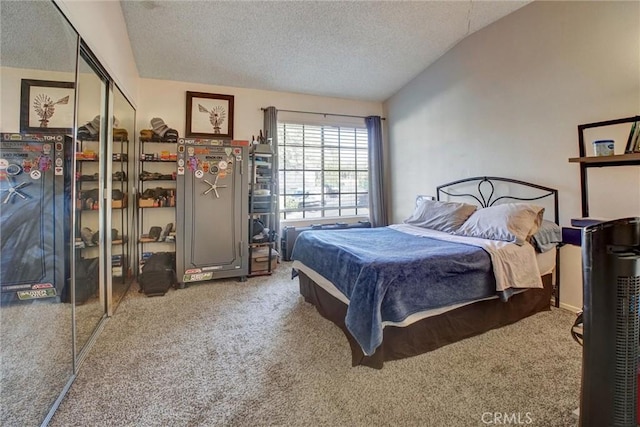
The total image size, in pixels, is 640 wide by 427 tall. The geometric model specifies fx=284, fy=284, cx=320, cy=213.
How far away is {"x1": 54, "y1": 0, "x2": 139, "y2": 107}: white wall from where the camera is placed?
1.82m

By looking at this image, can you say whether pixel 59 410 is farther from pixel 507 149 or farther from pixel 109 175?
pixel 507 149

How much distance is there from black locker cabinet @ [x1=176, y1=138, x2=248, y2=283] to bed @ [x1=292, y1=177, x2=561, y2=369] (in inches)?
39.8

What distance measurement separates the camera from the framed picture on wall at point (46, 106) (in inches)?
59.7

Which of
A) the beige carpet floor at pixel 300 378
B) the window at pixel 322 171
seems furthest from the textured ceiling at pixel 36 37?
the window at pixel 322 171

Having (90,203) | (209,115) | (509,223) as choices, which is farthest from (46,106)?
(509,223)

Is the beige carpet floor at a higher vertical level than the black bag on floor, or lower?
lower

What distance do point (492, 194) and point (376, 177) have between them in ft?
6.64

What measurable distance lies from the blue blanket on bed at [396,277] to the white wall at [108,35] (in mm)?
2277

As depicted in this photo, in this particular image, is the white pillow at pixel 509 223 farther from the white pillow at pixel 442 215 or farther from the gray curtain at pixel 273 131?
the gray curtain at pixel 273 131

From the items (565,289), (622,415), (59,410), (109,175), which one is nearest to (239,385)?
(59,410)

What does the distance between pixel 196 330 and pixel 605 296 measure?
2.47 meters

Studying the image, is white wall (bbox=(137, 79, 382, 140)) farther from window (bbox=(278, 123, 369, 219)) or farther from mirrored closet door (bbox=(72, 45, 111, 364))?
mirrored closet door (bbox=(72, 45, 111, 364))

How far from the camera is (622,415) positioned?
0.75 meters

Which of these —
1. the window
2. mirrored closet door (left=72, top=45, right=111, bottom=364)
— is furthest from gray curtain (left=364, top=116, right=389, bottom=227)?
mirrored closet door (left=72, top=45, right=111, bottom=364)
